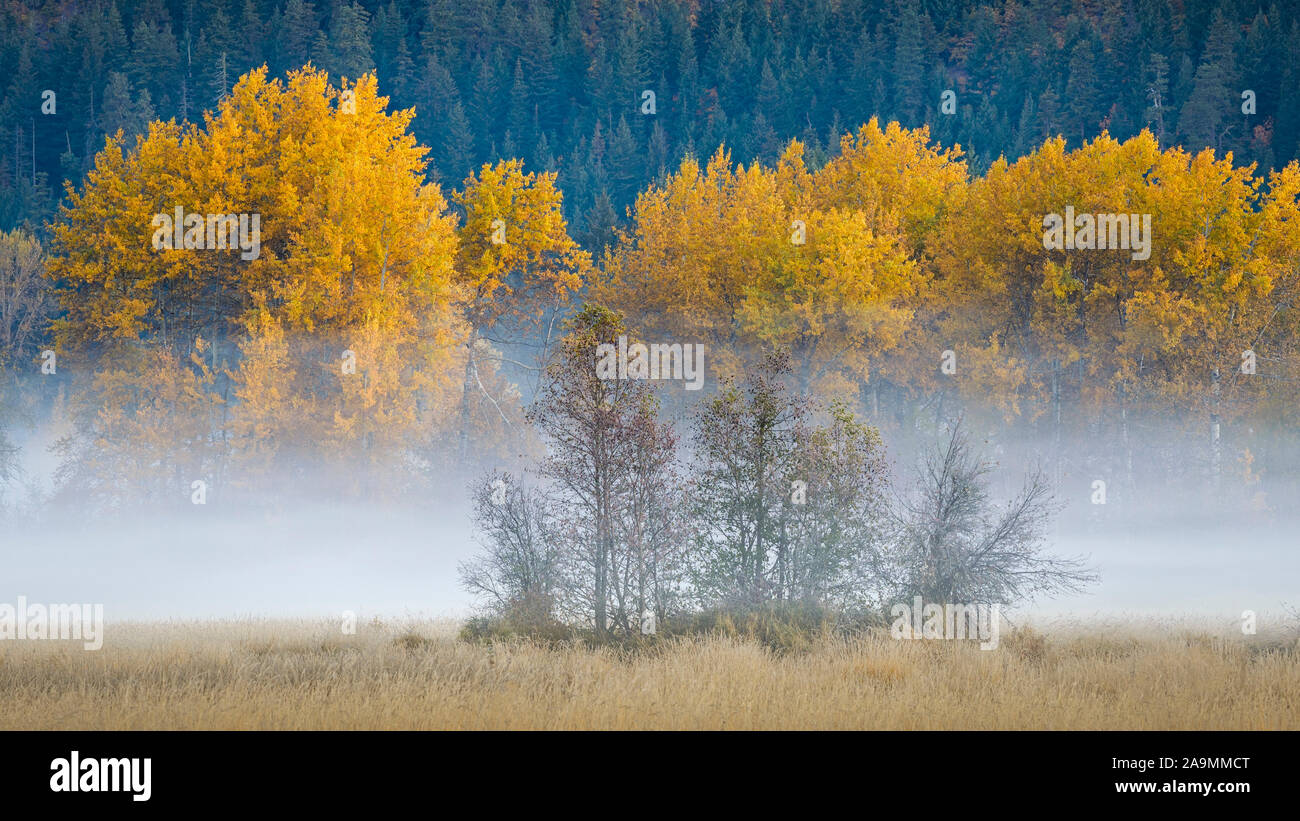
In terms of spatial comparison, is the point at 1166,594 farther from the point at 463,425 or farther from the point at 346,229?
the point at 346,229

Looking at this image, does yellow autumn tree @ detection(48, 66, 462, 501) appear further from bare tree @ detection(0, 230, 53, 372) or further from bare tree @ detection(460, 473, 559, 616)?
bare tree @ detection(460, 473, 559, 616)

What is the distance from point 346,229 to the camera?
43812 mm

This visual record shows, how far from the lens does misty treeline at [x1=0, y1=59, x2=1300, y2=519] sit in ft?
142

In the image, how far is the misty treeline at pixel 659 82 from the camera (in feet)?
401

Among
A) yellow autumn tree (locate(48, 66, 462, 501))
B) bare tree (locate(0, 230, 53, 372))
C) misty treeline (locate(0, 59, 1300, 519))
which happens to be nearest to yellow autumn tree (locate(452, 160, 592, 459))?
misty treeline (locate(0, 59, 1300, 519))

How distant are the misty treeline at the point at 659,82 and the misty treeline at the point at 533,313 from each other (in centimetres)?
5128

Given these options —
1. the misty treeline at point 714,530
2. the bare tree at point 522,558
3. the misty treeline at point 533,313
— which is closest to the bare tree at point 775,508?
the misty treeline at point 714,530

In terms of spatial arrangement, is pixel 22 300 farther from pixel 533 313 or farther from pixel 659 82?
pixel 659 82

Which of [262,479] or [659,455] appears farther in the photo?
[262,479]

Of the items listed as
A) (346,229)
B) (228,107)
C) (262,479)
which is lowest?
(262,479)

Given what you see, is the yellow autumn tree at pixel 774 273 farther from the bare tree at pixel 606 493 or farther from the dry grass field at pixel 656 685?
the dry grass field at pixel 656 685

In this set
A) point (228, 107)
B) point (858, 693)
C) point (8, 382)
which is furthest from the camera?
point (8, 382)

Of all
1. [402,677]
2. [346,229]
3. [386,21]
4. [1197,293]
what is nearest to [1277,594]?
[1197,293]

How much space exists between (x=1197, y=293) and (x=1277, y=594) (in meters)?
14.3
